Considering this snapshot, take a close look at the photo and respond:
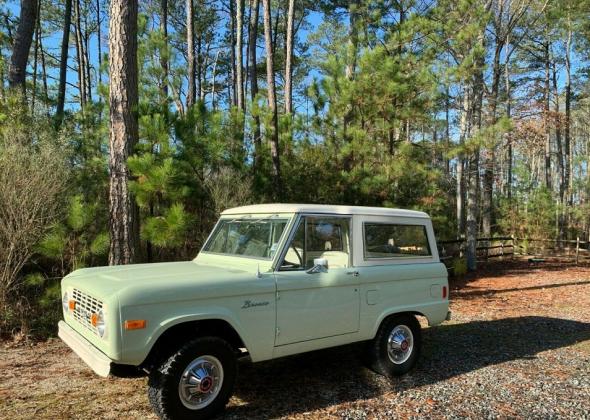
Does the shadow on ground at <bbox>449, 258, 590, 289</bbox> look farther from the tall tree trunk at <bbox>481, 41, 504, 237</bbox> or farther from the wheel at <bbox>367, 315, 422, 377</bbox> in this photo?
the wheel at <bbox>367, 315, 422, 377</bbox>

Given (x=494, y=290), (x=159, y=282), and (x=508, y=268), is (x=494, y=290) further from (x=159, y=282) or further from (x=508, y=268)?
(x=159, y=282)

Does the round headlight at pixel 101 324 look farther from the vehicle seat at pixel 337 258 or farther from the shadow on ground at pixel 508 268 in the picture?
the shadow on ground at pixel 508 268

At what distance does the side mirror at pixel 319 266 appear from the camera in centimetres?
422

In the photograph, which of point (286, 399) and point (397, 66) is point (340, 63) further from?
point (286, 399)

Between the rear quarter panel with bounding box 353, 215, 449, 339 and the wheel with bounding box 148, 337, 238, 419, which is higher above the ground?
the rear quarter panel with bounding box 353, 215, 449, 339

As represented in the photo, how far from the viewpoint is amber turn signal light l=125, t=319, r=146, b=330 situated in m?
3.29

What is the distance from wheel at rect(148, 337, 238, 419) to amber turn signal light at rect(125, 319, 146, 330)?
0.41 m

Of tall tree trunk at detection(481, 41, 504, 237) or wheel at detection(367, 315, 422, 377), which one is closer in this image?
wheel at detection(367, 315, 422, 377)

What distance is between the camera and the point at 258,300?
3.90m

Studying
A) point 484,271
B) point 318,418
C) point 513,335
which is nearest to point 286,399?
point 318,418

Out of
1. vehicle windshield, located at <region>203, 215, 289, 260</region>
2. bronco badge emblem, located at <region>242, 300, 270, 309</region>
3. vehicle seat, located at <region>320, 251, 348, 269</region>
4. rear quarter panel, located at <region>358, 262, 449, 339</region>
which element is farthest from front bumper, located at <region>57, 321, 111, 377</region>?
rear quarter panel, located at <region>358, 262, 449, 339</region>

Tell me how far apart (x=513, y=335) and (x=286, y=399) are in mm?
4588

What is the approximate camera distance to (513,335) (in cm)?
712

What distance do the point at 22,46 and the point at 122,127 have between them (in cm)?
571
